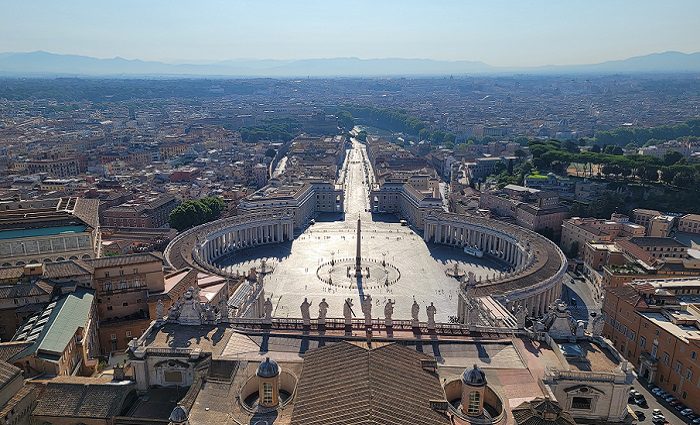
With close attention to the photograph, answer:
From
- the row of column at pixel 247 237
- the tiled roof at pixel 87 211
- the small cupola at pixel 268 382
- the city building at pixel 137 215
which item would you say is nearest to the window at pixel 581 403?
the small cupola at pixel 268 382

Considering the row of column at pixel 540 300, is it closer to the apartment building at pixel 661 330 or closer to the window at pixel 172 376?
the apartment building at pixel 661 330

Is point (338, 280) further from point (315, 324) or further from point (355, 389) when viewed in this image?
point (355, 389)

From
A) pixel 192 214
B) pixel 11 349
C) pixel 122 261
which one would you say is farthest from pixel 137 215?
pixel 11 349

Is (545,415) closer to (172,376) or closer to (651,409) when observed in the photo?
(172,376)

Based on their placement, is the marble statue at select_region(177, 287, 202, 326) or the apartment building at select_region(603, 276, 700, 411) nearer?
the marble statue at select_region(177, 287, 202, 326)

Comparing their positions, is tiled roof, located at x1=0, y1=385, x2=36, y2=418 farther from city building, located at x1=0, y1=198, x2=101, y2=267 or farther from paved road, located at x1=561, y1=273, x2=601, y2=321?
paved road, located at x1=561, y1=273, x2=601, y2=321

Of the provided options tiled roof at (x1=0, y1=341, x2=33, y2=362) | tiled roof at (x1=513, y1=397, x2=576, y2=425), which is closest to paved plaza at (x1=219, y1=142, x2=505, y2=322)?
tiled roof at (x1=0, y1=341, x2=33, y2=362)
